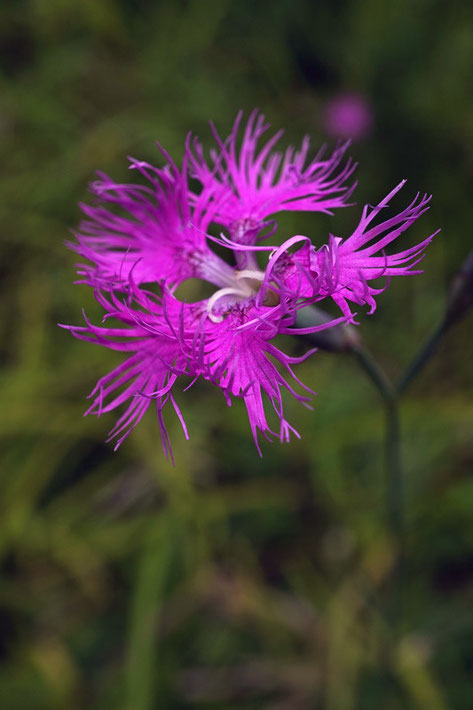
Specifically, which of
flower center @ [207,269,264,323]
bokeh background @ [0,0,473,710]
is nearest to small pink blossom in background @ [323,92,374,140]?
bokeh background @ [0,0,473,710]

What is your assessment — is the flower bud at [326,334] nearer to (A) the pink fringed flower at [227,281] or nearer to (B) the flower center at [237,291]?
(A) the pink fringed flower at [227,281]

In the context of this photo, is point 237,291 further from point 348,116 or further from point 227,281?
point 348,116

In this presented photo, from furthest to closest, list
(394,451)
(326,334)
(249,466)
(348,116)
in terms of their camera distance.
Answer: (348,116)
(249,466)
(394,451)
(326,334)

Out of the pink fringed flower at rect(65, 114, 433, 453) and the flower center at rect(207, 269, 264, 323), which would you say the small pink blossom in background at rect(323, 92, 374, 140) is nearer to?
the pink fringed flower at rect(65, 114, 433, 453)

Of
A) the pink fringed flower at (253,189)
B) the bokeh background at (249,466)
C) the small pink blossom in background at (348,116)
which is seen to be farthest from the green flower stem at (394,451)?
the small pink blossom in background at (348,116)

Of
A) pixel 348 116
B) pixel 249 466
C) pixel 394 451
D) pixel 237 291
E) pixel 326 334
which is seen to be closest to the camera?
pixel 326 334

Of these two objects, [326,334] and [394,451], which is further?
[394,451]

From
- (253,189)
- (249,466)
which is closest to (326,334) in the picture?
(253,189)

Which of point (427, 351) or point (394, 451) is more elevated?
point (427, 351)
